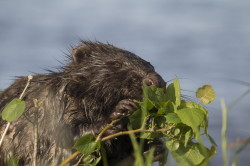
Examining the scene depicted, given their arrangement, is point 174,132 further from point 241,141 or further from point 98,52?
point 98,52

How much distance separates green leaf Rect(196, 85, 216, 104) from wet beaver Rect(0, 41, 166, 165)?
0.75 m

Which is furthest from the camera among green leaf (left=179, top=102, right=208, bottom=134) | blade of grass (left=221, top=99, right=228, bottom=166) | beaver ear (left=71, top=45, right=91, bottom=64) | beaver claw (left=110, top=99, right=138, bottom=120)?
beaver ear (left=71, top=45, right=91, bottom=64)

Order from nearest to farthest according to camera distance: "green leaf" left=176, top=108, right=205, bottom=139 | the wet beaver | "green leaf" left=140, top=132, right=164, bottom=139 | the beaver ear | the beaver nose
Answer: "green leaf" left=176, top=108, right=205, bottom=139 → "green leaf" left=140, top=132, right=164, bottom=139 → the beaver nose → the wet beaver → the beaver ear

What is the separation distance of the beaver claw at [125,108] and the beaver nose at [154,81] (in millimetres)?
386

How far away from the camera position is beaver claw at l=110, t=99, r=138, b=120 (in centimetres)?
519

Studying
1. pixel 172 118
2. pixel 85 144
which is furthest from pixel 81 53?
pixel 172 118

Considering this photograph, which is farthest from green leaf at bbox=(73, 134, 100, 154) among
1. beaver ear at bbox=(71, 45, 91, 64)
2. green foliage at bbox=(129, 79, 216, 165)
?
beaver ear at bbox=(71, 45, 91, 64)

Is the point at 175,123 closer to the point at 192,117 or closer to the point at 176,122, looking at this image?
the point at 176,122

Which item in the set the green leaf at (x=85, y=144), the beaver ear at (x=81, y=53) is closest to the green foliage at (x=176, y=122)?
the green leaf at (x=85, y=144)

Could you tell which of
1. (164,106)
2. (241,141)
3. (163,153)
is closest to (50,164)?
(163,153)

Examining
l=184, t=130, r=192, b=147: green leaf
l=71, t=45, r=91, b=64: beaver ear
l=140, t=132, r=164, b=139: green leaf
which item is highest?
l=71, t=45, r=91, b=64: beaver ear

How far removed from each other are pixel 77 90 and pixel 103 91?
1.16 feet

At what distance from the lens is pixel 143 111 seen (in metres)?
4.80

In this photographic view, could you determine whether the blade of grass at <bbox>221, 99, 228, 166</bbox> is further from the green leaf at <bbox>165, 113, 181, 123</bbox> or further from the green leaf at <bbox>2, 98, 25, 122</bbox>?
the green leaf at <bbox>2, 98, 25, 122</bbox>
